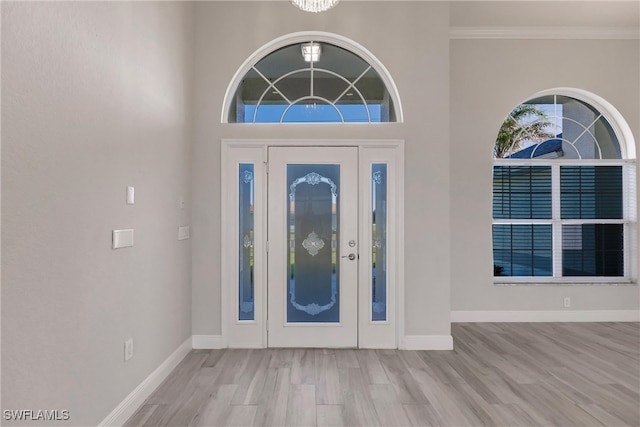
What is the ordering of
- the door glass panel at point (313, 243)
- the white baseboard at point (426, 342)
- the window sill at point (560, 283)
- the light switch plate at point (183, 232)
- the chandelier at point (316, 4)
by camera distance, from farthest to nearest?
1. the window sill at point (560, 283)
2. the door glass panel at point (313, 243)
3. the white baseboard at point (426, 342)
4. the light switch plate at point (183, 232)
5. the chandelier at point (316, 4)

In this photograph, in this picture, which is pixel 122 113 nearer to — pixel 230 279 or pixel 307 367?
pixel 230 279

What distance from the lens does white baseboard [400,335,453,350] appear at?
141 inches

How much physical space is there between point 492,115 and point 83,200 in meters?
4.44

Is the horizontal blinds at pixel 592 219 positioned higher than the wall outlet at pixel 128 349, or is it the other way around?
the horizontal blinds at pixel 592 219

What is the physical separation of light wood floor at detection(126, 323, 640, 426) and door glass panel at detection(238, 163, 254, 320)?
0.51m

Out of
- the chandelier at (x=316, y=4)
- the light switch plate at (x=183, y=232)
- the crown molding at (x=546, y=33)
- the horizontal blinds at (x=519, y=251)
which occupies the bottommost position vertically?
the horizontal blinds at (x=519, y=251)

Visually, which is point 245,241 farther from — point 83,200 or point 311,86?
point 83,200

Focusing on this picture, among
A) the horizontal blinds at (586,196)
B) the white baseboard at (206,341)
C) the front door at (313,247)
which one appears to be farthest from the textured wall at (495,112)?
the white baseboard at (206,341)

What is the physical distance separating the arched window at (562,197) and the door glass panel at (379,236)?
1.85 metres

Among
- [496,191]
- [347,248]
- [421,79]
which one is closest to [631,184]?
[496,191]

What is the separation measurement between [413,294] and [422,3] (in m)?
2.91

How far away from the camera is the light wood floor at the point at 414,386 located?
2.35m

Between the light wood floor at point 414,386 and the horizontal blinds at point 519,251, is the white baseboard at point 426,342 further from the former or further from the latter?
the horizontal blinds at point 519,251

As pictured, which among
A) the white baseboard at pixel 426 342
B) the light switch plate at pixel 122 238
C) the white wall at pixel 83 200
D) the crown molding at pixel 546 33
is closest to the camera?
the white wall at pixel 83 200
